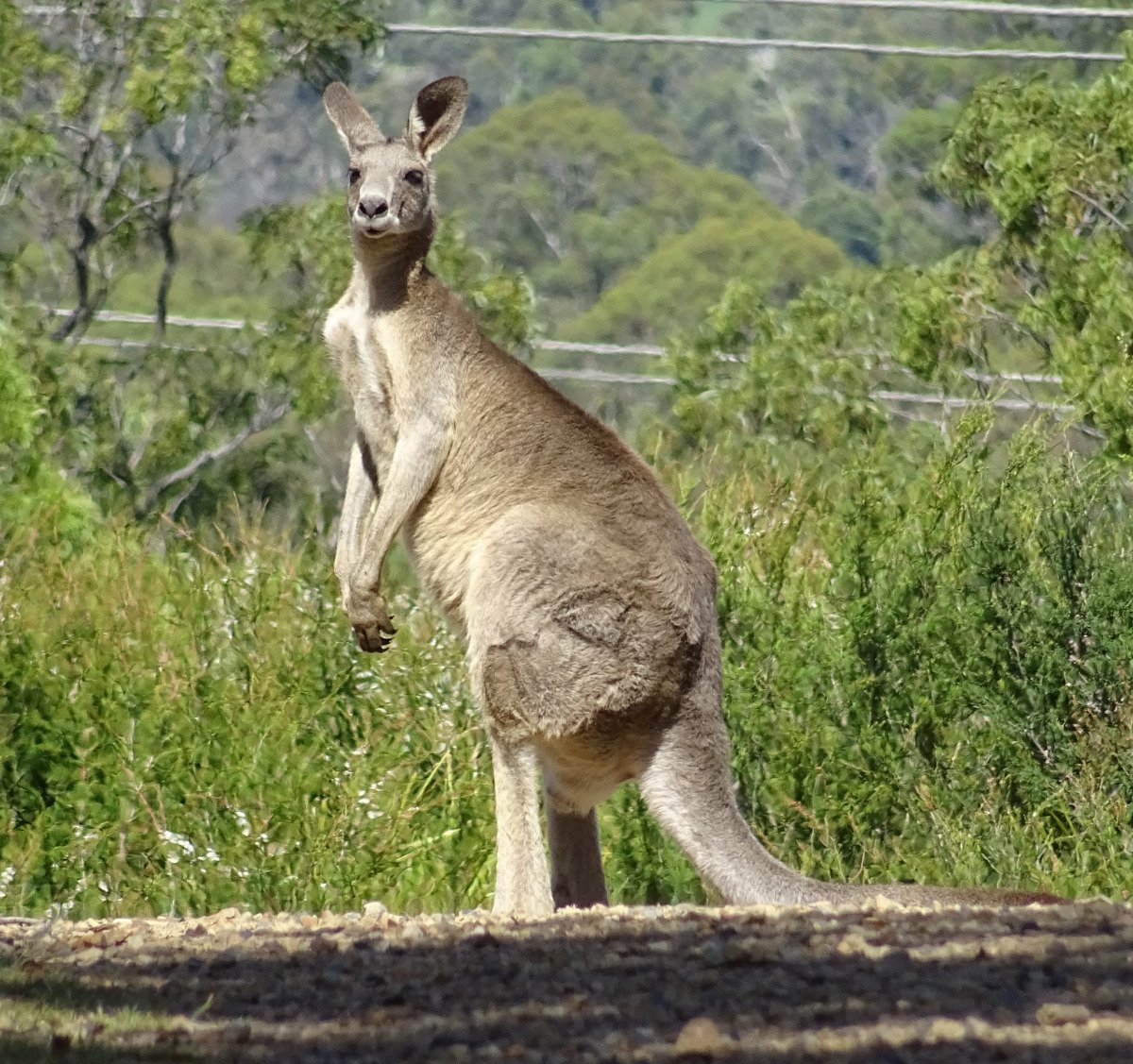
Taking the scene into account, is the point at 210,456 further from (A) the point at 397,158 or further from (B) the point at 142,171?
(A) the point at 397,158

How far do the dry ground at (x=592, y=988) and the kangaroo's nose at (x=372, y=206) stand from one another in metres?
2.62

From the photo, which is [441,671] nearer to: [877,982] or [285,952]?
[285,952]

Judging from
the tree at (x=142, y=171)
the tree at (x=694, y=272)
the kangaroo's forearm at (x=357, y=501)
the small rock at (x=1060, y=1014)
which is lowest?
the tree at (x=694, y=272)

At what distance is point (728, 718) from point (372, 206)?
2391 millimetres

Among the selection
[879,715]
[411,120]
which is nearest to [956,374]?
[879,715]

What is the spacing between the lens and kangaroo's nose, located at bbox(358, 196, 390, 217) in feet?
24.3

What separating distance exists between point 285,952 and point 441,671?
10.9 feet

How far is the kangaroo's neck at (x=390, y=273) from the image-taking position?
7.60 metres

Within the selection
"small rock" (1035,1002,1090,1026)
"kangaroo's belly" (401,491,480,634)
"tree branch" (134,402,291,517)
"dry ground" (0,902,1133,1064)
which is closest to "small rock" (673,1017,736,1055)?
"dry ground" (0,902,1133,1064)

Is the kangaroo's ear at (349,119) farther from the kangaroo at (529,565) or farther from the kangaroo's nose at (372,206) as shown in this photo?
the kangaroo's nose at (372,206)

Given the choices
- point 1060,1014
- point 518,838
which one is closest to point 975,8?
point 518,838

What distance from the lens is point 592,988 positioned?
4645mm

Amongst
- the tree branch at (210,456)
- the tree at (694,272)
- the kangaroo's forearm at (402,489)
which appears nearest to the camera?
the kangaroo's forearm at (402,489)

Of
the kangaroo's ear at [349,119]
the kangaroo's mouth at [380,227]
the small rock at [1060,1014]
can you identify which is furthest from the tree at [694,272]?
the small rock at [1060,1014]
